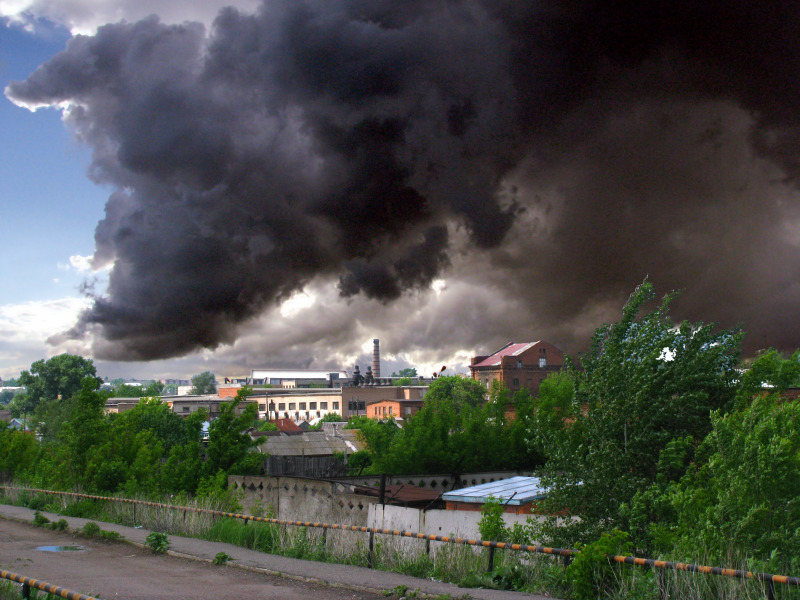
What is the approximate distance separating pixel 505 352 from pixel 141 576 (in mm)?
90164

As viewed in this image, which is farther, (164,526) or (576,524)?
(164,526)

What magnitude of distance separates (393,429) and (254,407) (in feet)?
33.9

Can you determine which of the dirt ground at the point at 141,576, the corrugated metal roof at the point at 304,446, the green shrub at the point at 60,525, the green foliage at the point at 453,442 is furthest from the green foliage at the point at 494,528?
the corrugated metal roof at the point at 304,446

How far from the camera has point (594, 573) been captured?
8.70m

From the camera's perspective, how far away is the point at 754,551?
8945 millimetres

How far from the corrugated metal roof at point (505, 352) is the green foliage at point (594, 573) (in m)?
87.8

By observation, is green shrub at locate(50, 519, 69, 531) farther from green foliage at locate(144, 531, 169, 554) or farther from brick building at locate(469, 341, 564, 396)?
brick building at locate(469, 341, 564, 396)

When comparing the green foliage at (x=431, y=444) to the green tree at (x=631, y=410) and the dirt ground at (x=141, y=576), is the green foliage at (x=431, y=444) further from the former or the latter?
the green tree at (x=631, y=410)

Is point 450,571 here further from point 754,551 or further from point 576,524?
point 754,551

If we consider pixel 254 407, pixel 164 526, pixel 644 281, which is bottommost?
pixel 164 526

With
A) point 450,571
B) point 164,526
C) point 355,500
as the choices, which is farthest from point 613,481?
point 164,526

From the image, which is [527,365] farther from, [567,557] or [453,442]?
[567,557]

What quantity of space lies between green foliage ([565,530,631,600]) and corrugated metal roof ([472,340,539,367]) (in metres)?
87.8

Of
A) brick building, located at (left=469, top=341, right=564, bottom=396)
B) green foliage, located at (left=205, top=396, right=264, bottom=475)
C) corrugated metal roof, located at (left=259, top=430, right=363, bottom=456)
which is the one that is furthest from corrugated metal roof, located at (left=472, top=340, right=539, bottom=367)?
green foliage, located at (left=205, top=396, right=264, bottom=475)
